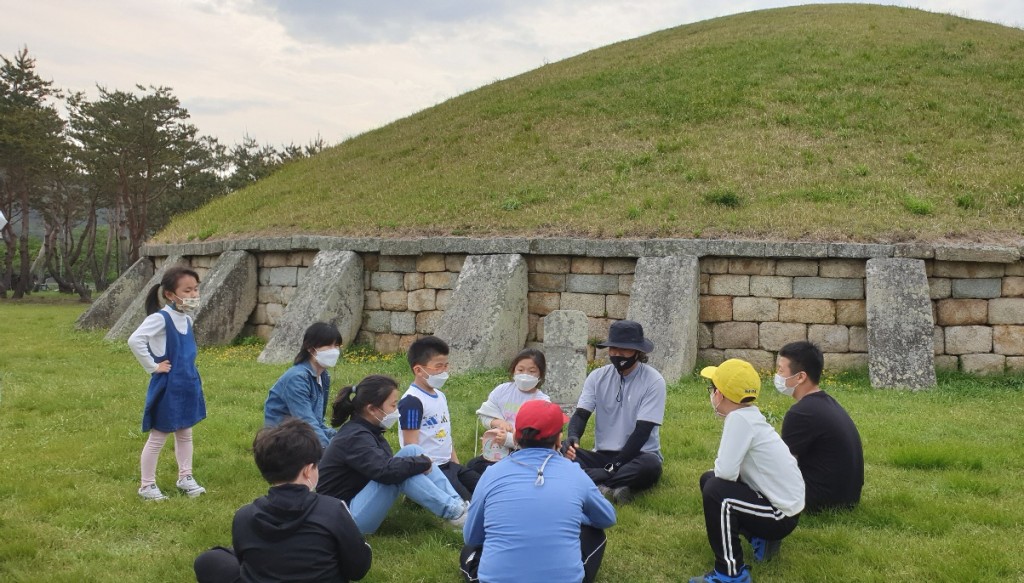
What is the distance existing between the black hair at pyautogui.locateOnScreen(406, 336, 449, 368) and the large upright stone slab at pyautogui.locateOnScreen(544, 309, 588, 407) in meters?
2.40

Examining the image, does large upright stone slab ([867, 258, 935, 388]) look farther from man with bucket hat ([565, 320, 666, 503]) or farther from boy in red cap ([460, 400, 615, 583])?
boy in red cap ([460, 400, 615, 583])

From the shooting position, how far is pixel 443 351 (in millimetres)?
5879

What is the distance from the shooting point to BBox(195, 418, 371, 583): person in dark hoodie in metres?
3.62

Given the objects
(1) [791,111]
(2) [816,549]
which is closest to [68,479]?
(2) [816,549]

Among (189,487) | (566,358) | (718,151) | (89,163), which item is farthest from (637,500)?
(89,163)

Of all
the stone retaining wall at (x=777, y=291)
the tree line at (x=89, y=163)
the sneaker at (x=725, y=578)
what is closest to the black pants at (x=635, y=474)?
the sneaker at (x=725, y=578)

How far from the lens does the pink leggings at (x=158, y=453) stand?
612 centimetres

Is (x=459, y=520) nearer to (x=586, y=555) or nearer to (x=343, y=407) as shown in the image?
(x=343, y=407)

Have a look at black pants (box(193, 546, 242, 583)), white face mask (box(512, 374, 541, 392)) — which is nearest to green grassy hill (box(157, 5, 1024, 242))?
white face mask (box(512, 374, 541, 392))

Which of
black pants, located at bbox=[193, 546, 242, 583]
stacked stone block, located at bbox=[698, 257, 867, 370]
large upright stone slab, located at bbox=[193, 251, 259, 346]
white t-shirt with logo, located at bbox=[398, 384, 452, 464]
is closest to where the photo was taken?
black pants, located at bbox=[193, 546, 242, 583]

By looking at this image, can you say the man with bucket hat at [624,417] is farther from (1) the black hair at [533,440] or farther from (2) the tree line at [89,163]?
(2) the tree line at [89,163]

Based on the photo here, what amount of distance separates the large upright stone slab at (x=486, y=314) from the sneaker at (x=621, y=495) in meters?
5.53

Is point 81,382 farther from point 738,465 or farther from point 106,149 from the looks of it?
point 106,149

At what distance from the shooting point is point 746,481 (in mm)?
4676
